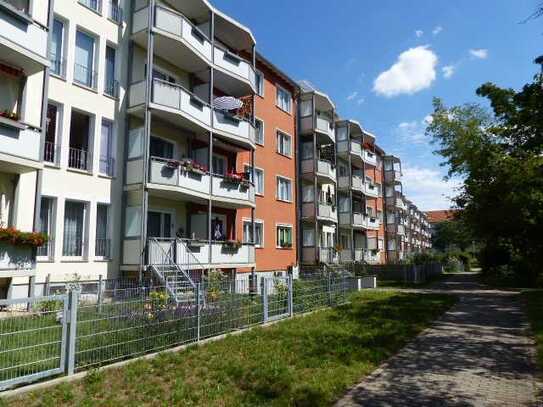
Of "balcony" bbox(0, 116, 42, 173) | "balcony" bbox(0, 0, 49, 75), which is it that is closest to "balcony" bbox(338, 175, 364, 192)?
"balcony" bbox(0, 0, 49, 75)

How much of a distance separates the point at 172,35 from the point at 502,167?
575 inches

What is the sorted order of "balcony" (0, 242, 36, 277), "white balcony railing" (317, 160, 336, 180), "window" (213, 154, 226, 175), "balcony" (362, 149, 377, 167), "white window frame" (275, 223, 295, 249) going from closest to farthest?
"balcony" (0, 242, 36, 277) < "window" (213, 154, 226, 175) < "white window frame" (275, 223, 295, 249) < "white balcony railing" (317, 160, 336, 180) < "balcony" (362, 149, 377, 167)

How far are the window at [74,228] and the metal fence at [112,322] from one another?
22.2 feet

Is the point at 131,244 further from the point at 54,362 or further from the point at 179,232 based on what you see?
the point at 54,362

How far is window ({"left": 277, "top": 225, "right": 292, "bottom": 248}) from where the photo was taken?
29109mm

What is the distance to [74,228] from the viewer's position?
53.9 ft

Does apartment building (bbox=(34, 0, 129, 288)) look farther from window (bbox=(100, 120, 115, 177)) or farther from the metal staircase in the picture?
the metal staircase

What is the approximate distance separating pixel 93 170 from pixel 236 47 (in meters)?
12.2

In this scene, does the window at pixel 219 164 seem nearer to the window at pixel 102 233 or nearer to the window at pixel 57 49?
the window at pixel 102 233

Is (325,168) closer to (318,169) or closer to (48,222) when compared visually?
(318,169)

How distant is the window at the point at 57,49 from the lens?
52.7 ft

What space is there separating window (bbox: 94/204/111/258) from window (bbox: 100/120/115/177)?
54.6 inches

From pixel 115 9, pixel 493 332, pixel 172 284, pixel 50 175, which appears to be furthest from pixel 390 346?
pixel 115 9

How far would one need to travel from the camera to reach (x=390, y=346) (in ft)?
33.4
